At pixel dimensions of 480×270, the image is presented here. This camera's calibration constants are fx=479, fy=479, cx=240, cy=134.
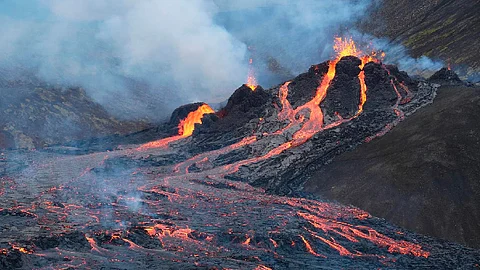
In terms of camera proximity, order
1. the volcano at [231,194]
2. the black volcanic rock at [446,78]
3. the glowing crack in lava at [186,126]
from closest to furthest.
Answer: the volcano at [231,194] < the black volcanic rock at [446,78] < the glowing crack in lava at [186,126]

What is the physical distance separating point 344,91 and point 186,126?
22551 millimetres

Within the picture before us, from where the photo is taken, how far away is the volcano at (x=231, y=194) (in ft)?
89.4

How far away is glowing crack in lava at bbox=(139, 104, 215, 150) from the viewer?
62819 millimetres

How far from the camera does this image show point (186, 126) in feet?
221

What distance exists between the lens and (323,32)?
6161 inches

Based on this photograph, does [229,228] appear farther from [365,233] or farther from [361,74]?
[361,74]

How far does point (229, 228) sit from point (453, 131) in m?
22.0

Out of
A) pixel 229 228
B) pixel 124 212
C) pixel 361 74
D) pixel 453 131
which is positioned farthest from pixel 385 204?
pixel 361 74

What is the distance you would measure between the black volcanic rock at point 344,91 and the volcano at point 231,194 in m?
0.14

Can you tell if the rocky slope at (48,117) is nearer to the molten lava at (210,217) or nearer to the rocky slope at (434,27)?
the molten lava at (210,217)

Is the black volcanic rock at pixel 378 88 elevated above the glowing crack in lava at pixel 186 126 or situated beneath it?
elevated above

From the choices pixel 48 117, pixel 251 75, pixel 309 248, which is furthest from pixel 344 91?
pixel 251 75

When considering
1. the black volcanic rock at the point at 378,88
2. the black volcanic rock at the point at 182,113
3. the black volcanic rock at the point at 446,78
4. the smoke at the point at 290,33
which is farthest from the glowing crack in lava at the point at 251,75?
the black volcanic rock at the point at 378,88

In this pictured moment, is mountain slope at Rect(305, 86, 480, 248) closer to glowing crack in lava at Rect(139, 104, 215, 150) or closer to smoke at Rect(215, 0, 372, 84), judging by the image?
glowing crack in lava at Rect(139, 104, 215, 150)
